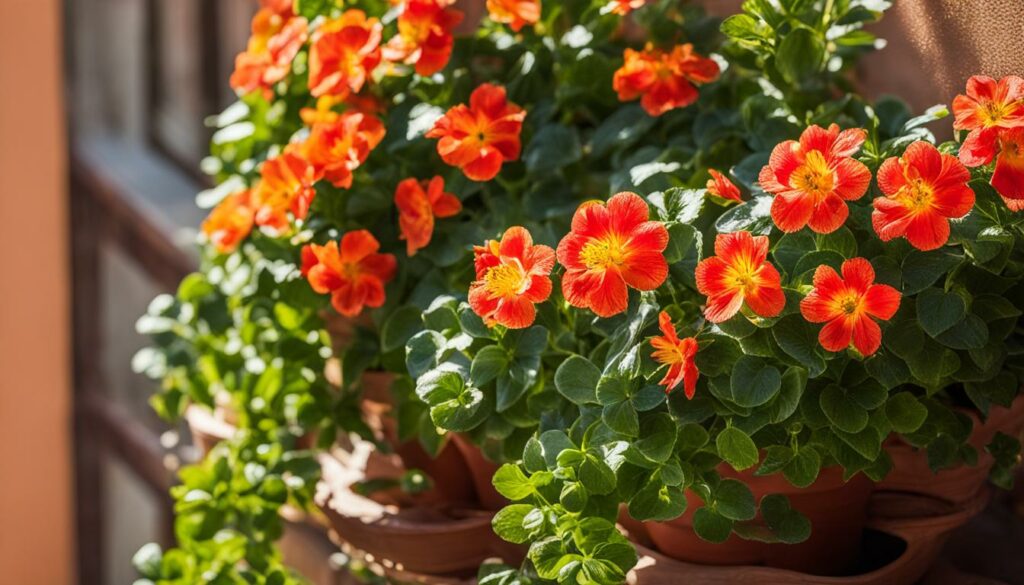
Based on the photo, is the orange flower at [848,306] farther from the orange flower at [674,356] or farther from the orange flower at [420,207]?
the orange flower at [420,207]

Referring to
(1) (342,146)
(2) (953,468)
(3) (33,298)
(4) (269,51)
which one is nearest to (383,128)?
(1) (342,146)

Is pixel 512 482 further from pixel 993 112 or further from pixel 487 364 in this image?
pixel 993 112

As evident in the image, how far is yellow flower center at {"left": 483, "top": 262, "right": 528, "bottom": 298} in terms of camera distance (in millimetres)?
704

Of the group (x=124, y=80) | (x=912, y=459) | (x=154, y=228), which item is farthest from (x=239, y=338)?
(x=124, y=80)

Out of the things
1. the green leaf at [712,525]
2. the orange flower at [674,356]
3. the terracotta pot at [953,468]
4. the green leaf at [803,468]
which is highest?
the orange flower at [674,356]

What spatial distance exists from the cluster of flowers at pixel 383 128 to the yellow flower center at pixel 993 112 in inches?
9.9

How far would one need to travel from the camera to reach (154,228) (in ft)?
6.19

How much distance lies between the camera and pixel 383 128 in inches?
35.7

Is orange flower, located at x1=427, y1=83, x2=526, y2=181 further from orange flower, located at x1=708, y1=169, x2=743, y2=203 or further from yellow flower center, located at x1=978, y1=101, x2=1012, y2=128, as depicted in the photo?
yellow flower center, located at x1=978, y1=101, x2=1012, y2=128

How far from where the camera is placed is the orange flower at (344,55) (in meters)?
0.90

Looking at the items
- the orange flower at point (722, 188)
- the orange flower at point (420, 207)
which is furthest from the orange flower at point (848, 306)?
the orange flower at point (420, 207)

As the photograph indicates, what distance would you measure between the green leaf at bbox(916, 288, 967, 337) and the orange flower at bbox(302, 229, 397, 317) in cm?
41

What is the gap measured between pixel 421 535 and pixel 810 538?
11.9 inches

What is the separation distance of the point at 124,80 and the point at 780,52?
1701 millimetres
